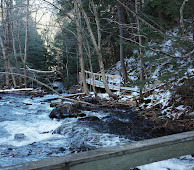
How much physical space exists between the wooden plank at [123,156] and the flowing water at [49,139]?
2.00m

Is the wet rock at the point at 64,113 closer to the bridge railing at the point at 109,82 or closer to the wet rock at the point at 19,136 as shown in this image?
the wet rock at the point at 19,136

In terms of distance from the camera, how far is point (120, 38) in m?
14.7

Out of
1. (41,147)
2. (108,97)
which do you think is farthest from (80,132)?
(108,97)

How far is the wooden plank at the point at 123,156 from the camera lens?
4.53 feet

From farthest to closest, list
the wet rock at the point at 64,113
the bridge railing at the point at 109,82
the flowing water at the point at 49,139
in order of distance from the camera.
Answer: the bridge railing at the point at 109,82
the wet rock at the point at 64,113
the flowing water at the point at 49,139

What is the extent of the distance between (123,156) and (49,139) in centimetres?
439

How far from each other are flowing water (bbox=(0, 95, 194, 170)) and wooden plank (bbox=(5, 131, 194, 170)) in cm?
200

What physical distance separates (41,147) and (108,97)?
23.3ft

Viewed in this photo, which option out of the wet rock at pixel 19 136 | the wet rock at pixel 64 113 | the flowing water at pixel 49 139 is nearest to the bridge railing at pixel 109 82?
the wet rock at pixel 64 113

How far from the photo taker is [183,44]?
4977 mm

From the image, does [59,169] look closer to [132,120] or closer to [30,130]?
[30,130]

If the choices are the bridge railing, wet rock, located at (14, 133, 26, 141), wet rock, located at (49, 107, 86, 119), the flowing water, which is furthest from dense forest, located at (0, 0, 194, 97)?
wet rock, located at (14, 133, 26, 141)

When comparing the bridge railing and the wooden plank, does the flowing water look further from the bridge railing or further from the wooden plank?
the bridge railing

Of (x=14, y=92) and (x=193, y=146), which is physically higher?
(x=193, y=146)
